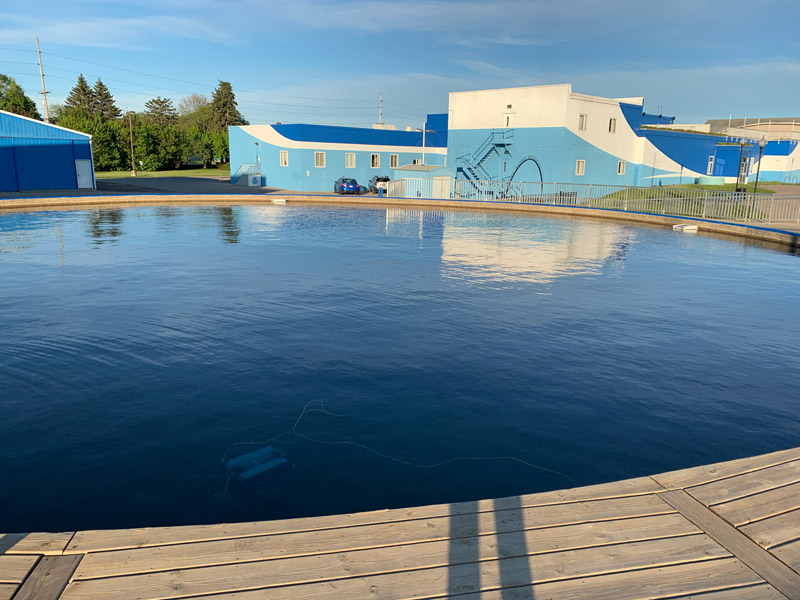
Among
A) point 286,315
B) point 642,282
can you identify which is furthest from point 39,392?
point 642,282

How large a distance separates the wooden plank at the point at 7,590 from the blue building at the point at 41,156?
132ft

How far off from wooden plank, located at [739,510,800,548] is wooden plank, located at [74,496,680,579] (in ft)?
1.42

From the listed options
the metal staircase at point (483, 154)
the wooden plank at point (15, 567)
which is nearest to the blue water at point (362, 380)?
the wooden plank at point (15, 567)

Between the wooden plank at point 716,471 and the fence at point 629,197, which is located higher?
the fence at point 629,197

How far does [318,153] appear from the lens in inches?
1859

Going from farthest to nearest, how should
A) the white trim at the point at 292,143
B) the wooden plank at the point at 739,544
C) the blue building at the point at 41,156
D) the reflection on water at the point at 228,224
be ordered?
the white trim at the point at 292,143 < the blue building at the point at 41,156 < the reflection on water at the point at 228,224 < the wooden plank at the point at 739,544

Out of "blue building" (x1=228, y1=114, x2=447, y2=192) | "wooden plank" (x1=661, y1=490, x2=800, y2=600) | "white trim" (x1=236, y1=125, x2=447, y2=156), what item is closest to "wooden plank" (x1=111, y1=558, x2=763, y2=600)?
"wooden plank" (x1=661, y1=490, x2=800, y2=600)

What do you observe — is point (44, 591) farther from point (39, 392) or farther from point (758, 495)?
point (758, 495)

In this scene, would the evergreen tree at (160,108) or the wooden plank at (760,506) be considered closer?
the wooden plank at (760,506)

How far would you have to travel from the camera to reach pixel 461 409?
24.4 ft

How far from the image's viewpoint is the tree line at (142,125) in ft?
213

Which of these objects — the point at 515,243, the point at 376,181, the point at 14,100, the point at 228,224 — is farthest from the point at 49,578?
the point at 14,100

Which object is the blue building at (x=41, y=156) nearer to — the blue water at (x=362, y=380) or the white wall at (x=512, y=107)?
the blue water at (x=362, y=380)

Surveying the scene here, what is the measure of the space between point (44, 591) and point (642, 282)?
49.0ft
